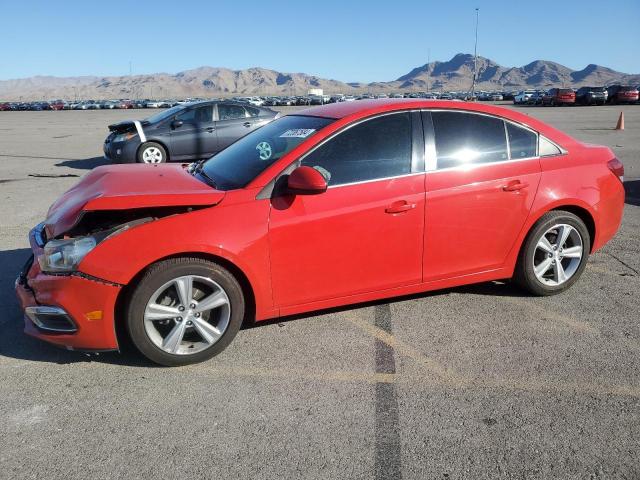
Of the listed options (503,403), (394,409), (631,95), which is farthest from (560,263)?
(631,95)

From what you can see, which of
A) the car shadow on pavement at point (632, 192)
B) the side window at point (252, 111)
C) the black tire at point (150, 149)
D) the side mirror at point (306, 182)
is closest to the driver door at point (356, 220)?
the side mirror at point (306, 182)

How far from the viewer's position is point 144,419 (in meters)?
2.97

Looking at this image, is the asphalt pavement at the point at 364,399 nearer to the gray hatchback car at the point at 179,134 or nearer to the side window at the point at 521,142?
the side window at the point at 521,142

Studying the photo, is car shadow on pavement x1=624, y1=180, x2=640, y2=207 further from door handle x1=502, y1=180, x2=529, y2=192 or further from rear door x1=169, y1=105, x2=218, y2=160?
rear door x1=169, y1=105, x2=218, y2=160

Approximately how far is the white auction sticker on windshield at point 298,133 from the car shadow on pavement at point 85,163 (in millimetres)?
9254

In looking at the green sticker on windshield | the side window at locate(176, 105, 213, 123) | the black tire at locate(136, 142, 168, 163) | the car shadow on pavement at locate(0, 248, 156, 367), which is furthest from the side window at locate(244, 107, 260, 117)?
the car shadow on pavement at locate(0, 248, 156, 367)

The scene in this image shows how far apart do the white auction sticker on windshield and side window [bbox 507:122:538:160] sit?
1602 millimetres

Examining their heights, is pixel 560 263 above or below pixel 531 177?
below

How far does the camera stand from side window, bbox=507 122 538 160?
4.27 meters

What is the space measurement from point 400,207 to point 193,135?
9062mm

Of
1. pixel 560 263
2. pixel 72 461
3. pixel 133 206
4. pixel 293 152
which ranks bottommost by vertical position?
pixel 72 461

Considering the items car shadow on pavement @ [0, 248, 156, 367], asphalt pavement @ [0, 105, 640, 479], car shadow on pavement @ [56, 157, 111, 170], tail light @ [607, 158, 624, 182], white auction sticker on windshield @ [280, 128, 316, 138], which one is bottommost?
asphalt pavement @ [0, 105, 640, 479]

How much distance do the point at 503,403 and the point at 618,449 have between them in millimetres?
600

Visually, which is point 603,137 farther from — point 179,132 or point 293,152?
point 293,152
